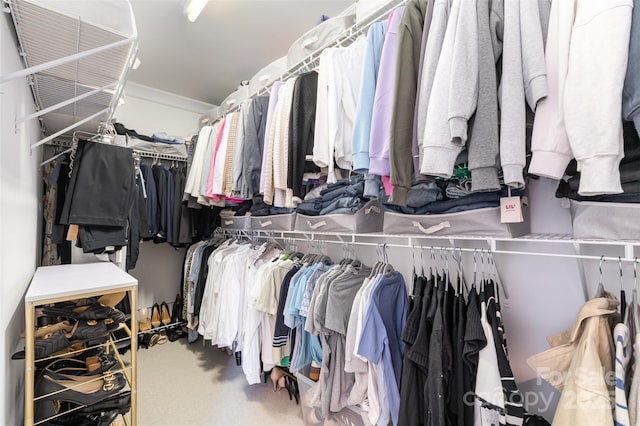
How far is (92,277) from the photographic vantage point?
141 centimetres

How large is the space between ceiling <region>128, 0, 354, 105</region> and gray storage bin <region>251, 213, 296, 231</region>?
1462 mm

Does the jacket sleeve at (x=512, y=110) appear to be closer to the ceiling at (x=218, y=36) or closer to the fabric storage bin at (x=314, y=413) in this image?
the fabric storage bin at (x=314, y=413)

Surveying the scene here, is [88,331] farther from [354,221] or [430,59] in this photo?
[430,59]

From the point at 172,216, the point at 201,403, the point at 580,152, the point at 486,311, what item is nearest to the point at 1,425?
the point at 201,403

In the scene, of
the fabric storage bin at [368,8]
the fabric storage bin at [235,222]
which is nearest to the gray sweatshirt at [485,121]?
the fabric storage bin at [368,8]

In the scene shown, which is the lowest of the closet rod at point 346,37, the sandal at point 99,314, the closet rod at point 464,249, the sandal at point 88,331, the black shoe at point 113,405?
the black shoe at point 113,405

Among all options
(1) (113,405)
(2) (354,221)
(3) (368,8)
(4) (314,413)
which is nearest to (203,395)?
(4) (314,413)

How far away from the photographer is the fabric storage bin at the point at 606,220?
0.77 metres

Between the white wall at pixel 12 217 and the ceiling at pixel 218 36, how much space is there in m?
1.16

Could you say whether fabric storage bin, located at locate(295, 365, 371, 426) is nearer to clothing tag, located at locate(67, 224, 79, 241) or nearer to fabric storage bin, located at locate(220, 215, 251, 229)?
fabric storage bin, located at locate(220, 215, 251, 229)

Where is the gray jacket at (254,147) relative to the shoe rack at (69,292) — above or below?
above

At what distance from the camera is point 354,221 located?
150cm

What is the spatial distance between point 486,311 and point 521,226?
36cm

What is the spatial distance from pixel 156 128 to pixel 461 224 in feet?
11.5
